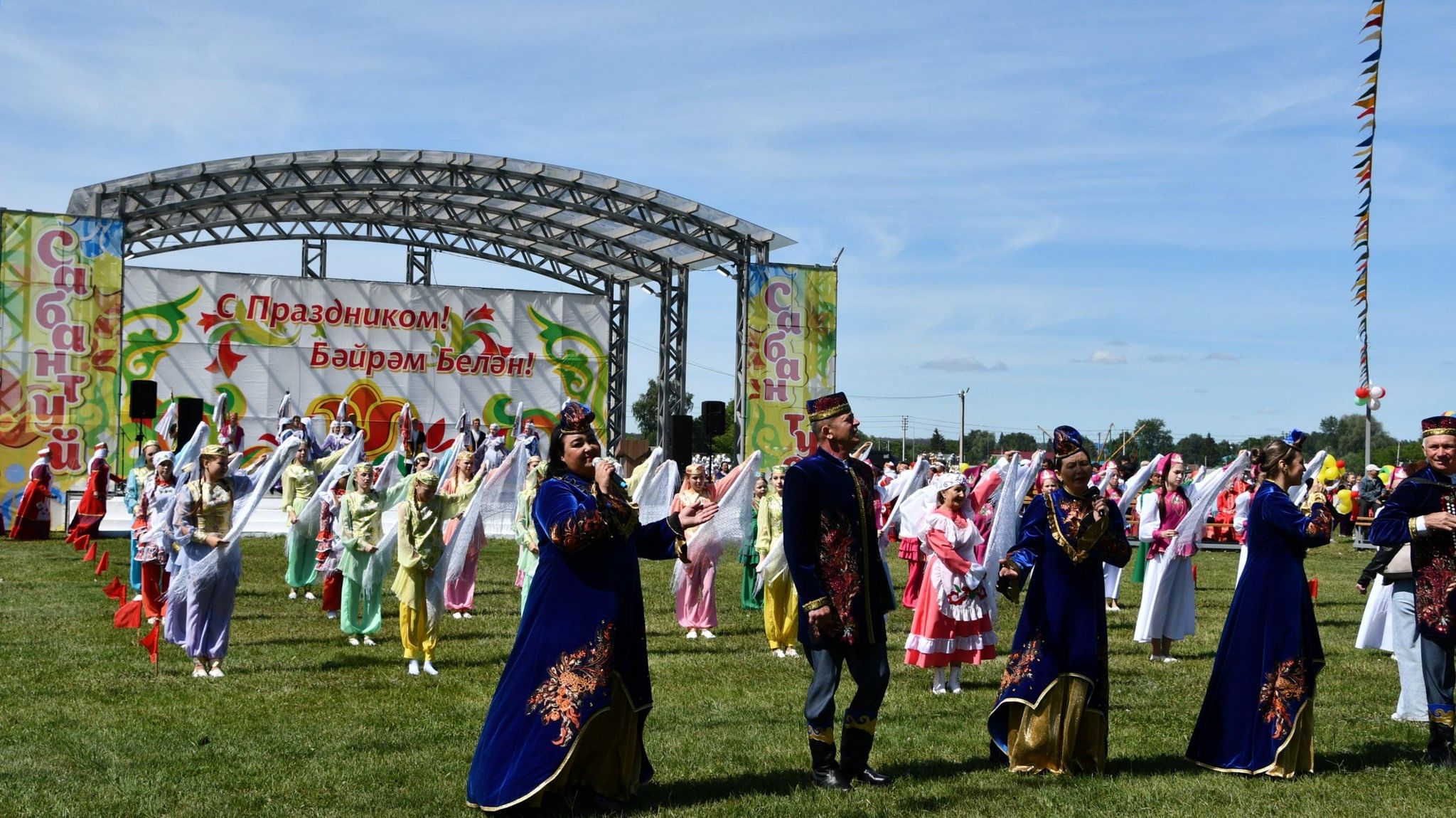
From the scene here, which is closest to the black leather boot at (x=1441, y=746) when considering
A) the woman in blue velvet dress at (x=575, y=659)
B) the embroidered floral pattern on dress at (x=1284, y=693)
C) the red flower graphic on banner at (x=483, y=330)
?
the embroidered floral pattern on dress at (x=1284, y=693)

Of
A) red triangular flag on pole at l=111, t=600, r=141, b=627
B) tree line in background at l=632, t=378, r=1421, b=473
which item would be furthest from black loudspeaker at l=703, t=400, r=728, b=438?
red triangular flag on pole at l=111, t=600, r=141, b=627

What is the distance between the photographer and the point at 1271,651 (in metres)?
6.34

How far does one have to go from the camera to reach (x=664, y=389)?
2955 cm

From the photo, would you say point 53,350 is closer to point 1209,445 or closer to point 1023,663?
point 1023,663

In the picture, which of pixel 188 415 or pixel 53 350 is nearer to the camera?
pixel 53 350

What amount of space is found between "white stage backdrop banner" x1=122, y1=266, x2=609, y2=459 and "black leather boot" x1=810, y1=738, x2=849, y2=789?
23394 mm

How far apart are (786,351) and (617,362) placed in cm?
644

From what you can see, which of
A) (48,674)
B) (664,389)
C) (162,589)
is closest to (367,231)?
(664,389)

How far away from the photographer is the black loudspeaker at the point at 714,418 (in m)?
28.0

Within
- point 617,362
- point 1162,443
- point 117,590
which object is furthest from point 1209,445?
point 117,590

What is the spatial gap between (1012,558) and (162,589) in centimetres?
962

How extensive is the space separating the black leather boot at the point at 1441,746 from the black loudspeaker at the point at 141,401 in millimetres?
22015

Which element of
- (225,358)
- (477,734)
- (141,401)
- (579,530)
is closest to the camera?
(579,530)

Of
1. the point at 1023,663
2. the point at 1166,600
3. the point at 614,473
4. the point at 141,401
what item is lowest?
the point at 1166,600
